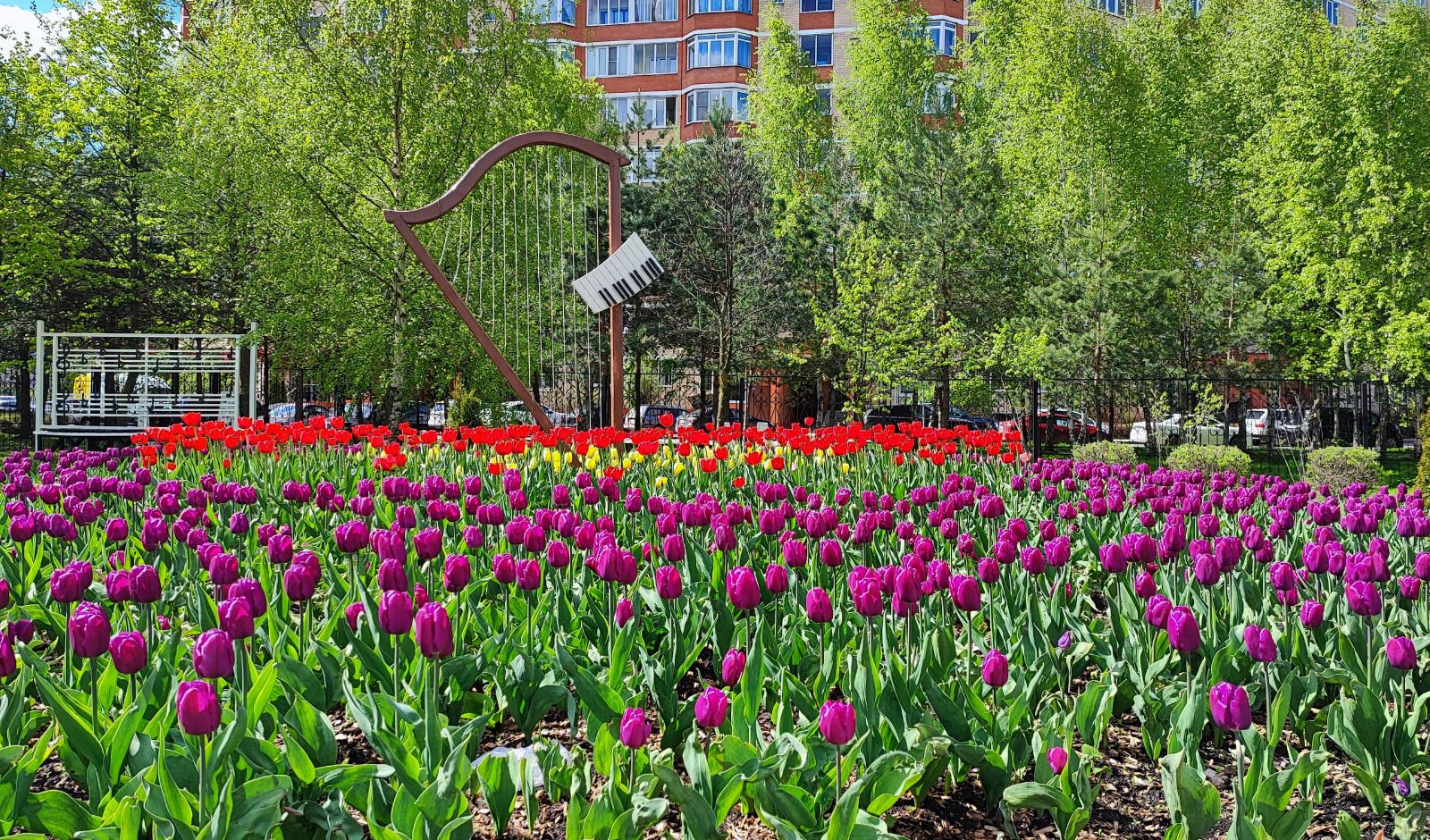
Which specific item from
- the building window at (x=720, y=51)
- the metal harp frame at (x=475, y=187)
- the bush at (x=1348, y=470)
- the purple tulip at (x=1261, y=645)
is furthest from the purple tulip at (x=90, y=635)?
the building window at (x=720, y=51)

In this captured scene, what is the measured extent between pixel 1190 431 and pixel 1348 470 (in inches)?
232

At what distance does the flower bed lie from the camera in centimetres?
195

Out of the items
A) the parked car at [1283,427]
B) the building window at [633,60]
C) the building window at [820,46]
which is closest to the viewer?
the parked car at [1283,427]

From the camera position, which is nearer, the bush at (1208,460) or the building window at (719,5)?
the bush at (1208,460)

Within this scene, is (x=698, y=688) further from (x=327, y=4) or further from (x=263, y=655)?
(x=327, y=4)

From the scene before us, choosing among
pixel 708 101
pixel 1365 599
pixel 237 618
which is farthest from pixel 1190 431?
pixel 708 101

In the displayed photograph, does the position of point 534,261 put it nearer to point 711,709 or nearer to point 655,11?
point 711,709

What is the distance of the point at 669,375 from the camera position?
2130 cm

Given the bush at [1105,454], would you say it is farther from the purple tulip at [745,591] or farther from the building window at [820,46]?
the building window at [820,46]

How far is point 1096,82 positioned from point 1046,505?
2080cm

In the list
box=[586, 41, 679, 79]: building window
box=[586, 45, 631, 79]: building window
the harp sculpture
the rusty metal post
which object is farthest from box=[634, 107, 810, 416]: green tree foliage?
box=[586, 45, 631, 79]: building window

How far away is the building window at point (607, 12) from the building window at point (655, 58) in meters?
1.42

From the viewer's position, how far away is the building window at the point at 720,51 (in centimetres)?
3803

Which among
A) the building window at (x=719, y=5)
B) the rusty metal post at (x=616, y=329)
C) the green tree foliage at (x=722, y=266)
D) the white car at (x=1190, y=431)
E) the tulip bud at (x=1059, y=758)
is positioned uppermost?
the building window at (x=719, y=5)
